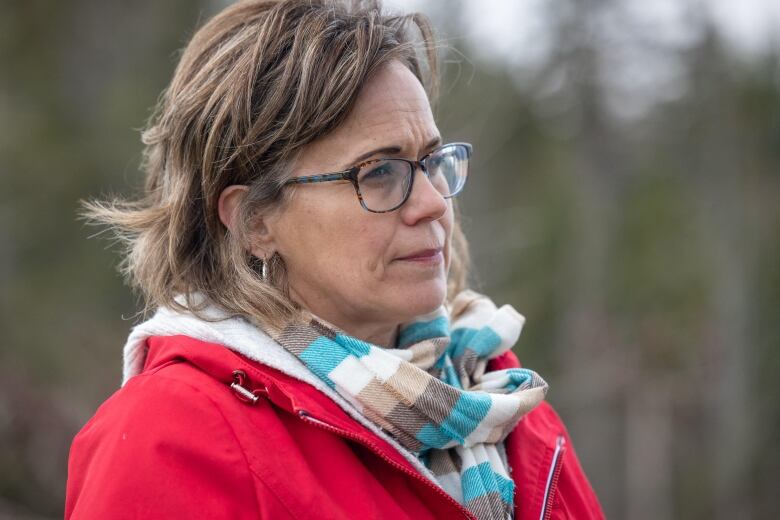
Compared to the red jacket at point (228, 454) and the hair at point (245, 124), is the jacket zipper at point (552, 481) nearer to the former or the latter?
the red jacket at point (228, 454)

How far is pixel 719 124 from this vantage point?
10984 millimetres

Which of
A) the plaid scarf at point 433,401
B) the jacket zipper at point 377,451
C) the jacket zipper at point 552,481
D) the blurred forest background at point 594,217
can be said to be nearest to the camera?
the jacket zipper at point 377,451

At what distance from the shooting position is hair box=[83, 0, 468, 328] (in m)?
1.65

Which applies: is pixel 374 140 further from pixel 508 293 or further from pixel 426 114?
pixel 508 293

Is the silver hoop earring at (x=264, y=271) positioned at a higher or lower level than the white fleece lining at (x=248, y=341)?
higher

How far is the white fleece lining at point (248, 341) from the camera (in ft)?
5.08

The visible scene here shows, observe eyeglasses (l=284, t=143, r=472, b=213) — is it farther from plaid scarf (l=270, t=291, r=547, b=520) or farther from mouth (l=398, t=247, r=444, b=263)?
plaid scarf (l=270, t=291, r=547, b=520)

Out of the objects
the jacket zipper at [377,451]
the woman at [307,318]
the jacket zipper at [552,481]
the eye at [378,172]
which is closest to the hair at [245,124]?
the woman at [307,318]

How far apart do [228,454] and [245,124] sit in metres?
0.72

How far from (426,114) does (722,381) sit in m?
10.6

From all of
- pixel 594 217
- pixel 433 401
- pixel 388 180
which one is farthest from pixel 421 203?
pixel 594 217

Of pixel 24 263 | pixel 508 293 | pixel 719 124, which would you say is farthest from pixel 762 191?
pixel 24 263

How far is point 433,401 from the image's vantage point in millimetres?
1586

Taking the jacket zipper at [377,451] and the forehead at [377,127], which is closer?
the jacket zipper at [377,451]
